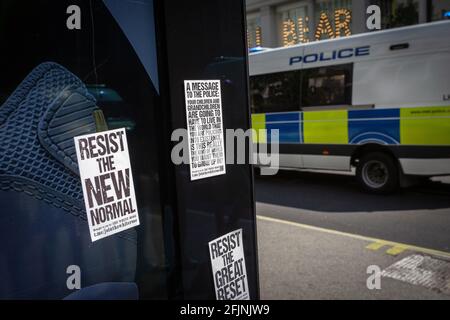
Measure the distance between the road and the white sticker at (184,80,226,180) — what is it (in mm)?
2180

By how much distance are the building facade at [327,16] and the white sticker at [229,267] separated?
16.9 feet

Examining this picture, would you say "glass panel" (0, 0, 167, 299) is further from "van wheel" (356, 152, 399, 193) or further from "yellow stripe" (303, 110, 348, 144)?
"yellow stripe" (303, 110, 348, 144)

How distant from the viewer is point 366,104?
831 cm

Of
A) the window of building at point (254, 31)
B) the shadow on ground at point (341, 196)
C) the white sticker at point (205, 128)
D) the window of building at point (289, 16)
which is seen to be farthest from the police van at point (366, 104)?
the window of building at point (254, 31)

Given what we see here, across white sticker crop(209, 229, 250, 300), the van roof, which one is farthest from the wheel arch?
white sticker crop(209, 229, 250, 300)

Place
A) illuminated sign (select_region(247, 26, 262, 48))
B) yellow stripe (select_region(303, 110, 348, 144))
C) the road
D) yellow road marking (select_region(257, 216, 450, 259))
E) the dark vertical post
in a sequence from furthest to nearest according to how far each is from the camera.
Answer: illuminated sign (select_region(247, 26, 262, 48))
yellow stripe (select_region(303, 110, 348, 144))
yellow road marking (select_region(257, 216, 450, 259))
the road
the dark vertical post

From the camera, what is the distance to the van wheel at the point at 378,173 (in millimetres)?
8156

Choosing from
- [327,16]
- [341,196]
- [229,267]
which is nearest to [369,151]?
[341,196]

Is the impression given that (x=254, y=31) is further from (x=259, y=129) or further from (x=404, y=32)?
(x=404, y=32)

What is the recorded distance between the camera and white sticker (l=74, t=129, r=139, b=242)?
1966 mm

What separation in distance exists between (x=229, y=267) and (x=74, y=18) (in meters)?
1.49

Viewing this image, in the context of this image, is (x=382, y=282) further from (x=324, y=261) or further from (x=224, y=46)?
(x=224, y=46)

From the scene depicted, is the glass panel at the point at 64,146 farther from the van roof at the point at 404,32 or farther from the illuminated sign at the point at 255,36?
the illuminated sign at the point at 255,36
